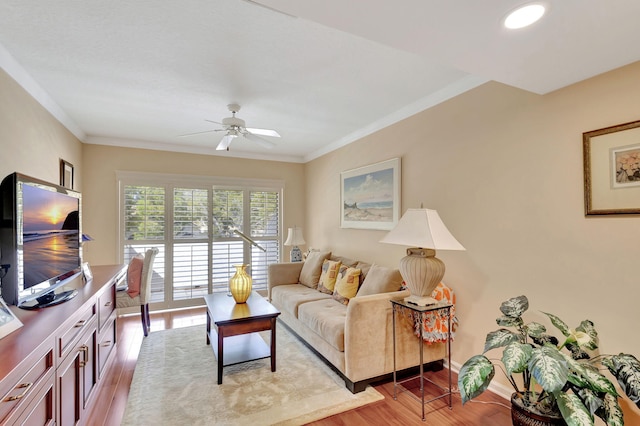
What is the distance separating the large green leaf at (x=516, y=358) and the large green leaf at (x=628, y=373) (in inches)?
14.4

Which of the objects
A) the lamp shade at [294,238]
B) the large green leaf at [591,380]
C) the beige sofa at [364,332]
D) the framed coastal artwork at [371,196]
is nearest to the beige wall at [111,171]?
the lamp shade at [294,238]

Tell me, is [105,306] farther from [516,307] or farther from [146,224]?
[516,307]

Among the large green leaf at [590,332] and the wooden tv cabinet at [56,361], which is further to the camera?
the large green leaf at [590,332]

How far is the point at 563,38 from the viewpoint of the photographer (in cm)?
147

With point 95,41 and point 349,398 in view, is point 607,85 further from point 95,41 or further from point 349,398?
point 95,41

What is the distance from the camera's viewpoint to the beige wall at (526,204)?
1.77 m

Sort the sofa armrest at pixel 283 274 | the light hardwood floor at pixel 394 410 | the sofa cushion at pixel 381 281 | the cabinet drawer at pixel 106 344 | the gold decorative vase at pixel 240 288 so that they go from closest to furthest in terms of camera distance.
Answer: the light hardwood floor at pixel 394 410 → the cabinet drawer at pixel 106 344 → the sofa cushion at pixel 381 281 → the gold decorative vase at pixel 240 288 → the sofa armrest at pixel 283 274

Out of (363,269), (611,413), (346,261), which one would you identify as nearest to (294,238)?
(346,261)

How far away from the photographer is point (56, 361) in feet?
4.85

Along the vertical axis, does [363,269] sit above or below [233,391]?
above

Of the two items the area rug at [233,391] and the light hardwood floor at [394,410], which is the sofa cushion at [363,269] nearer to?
the area rug at [233,391]

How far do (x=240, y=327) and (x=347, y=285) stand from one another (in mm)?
1214

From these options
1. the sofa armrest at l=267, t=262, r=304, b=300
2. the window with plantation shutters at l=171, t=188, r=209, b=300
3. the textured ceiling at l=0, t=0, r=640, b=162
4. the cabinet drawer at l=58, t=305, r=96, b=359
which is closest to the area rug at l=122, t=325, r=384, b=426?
the cabinet drawer at l=58, t=305, r=96, b=359

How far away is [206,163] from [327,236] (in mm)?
Result: 2299
